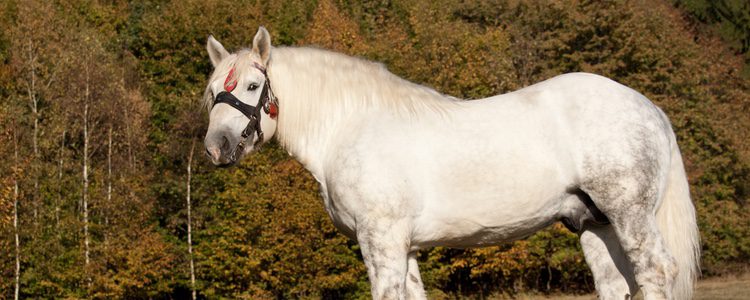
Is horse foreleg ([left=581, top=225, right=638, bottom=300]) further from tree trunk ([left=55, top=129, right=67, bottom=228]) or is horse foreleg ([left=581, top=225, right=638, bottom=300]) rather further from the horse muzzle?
tree trunk ([left=55, top=129, right=67, bottom=228])

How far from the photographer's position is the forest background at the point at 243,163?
98.4ft

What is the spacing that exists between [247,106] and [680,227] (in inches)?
134

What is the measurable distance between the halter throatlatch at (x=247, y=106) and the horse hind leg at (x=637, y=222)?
250 cm

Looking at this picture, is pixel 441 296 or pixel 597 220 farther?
pixel 441 296

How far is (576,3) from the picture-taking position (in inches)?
1531

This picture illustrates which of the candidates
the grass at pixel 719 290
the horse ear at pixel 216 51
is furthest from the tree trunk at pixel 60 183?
the horse ear at pixel 216 51

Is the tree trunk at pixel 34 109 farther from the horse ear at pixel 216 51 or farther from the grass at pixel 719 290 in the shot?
the horse ear at pixel 216 51

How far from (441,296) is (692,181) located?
13313 mm

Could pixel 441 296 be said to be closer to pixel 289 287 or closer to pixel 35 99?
pixel 289 287

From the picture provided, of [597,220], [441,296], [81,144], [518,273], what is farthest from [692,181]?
[597,220]

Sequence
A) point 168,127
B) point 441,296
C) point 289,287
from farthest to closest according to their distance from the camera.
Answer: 1. point 168,127
2. point 289,287
3. point 441,296

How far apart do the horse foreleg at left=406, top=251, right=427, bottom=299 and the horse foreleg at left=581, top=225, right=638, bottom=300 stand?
1.40 m

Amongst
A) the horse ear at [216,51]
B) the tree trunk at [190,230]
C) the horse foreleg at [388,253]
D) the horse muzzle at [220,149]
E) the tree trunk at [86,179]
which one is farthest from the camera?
the tree trunk at [190,230]

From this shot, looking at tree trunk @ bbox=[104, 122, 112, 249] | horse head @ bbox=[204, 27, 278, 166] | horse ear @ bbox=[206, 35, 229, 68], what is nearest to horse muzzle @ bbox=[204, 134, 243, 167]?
Result: horse head @ bbox=[204, 27, 278, 166]
